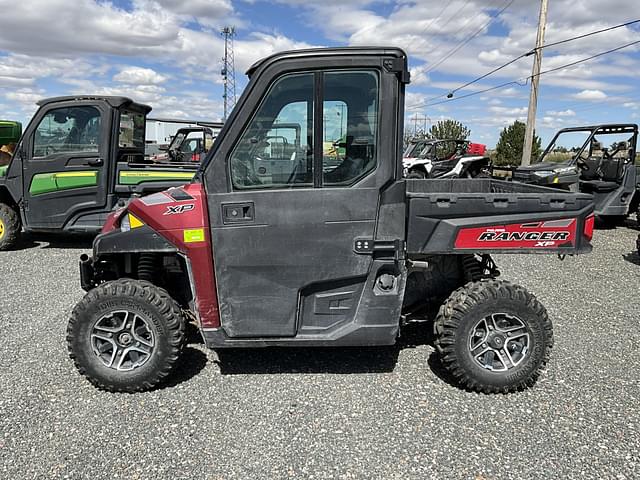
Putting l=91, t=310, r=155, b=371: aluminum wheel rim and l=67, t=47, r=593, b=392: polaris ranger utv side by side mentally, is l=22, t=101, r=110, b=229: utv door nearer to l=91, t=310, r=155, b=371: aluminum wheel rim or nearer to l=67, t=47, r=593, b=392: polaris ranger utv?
l=67, t=47, r=593, b=392: polaris ranger utv

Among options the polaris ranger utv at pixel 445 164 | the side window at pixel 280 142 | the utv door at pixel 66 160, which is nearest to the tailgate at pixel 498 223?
the side window at pixel 280 142

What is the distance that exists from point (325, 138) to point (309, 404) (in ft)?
5.81

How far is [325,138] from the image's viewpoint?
3264 millimetres

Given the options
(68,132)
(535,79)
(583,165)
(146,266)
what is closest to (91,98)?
(68,132)

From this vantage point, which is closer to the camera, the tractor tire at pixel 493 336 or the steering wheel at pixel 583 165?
the tractor tire at pixel 493 336

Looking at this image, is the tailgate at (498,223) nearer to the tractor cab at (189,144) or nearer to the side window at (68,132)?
the side window at (68,132)

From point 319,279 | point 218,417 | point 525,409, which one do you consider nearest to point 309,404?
point 218,417

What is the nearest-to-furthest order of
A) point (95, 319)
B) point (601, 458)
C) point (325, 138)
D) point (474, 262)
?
point (601, 458)
point (325, 138)
point (95, 319)
point (474, 262)

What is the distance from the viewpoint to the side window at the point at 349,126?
3.25 m

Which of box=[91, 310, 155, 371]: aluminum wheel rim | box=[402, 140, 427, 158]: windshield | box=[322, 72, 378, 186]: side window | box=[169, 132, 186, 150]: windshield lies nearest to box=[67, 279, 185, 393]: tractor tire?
box=[91, 310, 155, 371]: aluminum wheel rim

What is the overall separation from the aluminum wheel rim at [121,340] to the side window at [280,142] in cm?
120

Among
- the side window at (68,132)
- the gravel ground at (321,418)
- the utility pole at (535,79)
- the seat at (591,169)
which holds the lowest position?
the gravel ground at (321,418)

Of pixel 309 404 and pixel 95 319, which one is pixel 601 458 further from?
pixel 95 319

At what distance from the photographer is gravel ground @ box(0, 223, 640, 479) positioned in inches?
112
